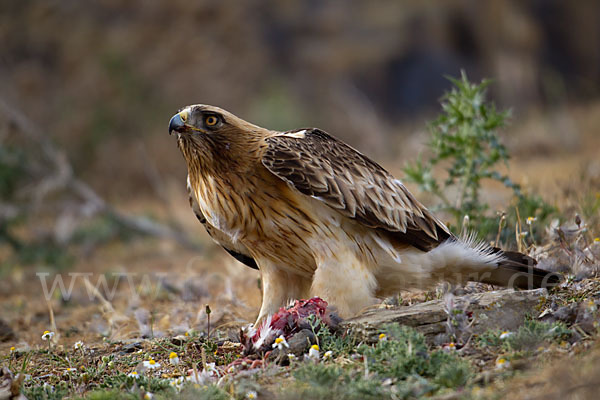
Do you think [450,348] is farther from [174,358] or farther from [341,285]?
[174,358]

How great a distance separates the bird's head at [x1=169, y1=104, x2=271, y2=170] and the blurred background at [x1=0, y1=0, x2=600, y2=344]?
1610 mm

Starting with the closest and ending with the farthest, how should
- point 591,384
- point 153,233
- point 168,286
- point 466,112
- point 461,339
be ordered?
point 591,384 < point 461,339 < point 466,112 < point 168,286 < point 153,233

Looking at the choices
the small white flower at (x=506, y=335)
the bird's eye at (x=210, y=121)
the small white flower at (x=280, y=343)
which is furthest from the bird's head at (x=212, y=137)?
the small white flower at (x=506, y=335)

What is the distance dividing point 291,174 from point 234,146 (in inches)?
19.1

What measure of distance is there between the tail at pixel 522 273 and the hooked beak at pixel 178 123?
7.18ft

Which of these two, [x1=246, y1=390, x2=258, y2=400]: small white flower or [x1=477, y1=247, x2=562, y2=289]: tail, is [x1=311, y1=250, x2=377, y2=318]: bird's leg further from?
[x1=246, y1=390, x2=258, y2=400]: small white flower

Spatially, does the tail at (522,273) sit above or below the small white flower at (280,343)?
above

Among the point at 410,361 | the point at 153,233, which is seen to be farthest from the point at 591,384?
the point at 153,233

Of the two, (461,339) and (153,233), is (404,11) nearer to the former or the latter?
(153,233)

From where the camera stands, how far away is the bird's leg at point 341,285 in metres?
3.85

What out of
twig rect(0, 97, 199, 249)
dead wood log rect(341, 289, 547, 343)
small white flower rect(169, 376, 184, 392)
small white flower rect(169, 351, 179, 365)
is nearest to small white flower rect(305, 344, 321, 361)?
dead wood log rect(341, 289, 547, 343)

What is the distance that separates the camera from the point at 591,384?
6.97 feet

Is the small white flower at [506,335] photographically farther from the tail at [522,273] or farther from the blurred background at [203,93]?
the blurred background at [203,93]

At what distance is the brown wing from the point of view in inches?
153
